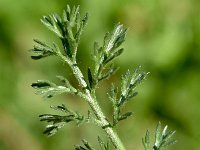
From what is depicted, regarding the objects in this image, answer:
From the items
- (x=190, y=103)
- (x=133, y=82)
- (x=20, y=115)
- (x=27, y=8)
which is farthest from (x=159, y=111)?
(x=133, y=82)

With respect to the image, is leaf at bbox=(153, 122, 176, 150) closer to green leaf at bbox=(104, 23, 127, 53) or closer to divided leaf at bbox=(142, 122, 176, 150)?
divided leaf at bbox=(142, 122, 176, 150)

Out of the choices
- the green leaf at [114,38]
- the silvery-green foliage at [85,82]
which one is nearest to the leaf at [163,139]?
the silvery-green foliage at [85,82]

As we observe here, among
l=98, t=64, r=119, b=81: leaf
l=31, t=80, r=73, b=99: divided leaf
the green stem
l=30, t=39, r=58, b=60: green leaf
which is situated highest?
l=30, t=39, r=58, b=60: green leaf

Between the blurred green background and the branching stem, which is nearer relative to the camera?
the branching stem

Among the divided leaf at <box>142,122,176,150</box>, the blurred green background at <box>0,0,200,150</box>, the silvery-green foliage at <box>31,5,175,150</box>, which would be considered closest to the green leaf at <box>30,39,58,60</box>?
the silvery-green foliage at <box>31,5,175,150</box>

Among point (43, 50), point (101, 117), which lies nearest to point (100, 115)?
point (101, 117)

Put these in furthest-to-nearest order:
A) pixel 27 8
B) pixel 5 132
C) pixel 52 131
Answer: pixel 27 8 < pixel 5 132 < pixel 52 131

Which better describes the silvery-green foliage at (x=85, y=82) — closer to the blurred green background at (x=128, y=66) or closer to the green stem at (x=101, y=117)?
the green stem at (x=101, y=117)

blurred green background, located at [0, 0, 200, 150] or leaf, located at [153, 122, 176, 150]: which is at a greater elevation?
blurred green background, located at [0, 0, 200, 150]

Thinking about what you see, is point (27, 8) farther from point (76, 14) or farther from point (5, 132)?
point (76, 14)
